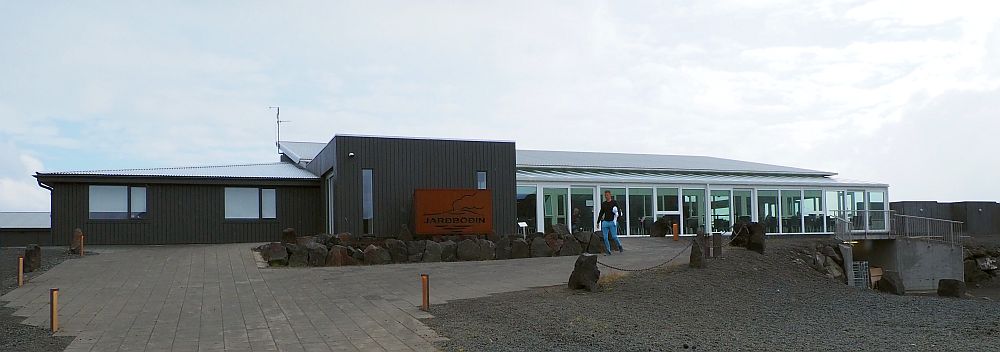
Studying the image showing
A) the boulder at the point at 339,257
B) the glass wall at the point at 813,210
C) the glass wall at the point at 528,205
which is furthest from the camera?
the glass wall at the point at 813,210

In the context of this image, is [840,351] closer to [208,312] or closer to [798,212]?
[208,312]

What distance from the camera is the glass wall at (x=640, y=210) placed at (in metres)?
27.6

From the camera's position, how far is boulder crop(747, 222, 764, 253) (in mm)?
18953

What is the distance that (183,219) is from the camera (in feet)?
81.5

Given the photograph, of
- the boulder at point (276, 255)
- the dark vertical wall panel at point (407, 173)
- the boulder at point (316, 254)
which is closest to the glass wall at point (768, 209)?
the dark vertical wall panel at point (407, 173)

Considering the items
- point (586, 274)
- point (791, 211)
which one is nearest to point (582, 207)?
point (791, 211)

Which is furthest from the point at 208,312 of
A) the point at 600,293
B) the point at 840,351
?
the point at 840,351

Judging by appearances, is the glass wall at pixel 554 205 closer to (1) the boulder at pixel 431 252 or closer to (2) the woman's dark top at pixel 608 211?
(2) the woman's dark top at pixel 608 211

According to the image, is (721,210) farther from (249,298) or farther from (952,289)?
(249,298)

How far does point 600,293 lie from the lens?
12594 mm

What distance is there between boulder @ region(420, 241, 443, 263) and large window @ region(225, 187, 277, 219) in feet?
27.5

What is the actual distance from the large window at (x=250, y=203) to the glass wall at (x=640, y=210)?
457 inches

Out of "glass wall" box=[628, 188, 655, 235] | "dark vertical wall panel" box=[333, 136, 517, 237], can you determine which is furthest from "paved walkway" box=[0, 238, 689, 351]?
"glass wall" box=[628, 188, 655, 235]

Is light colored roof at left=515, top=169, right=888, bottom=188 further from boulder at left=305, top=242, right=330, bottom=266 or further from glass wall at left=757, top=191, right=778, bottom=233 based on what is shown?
boulder at left=305, top=242, right=330, bottom=266
